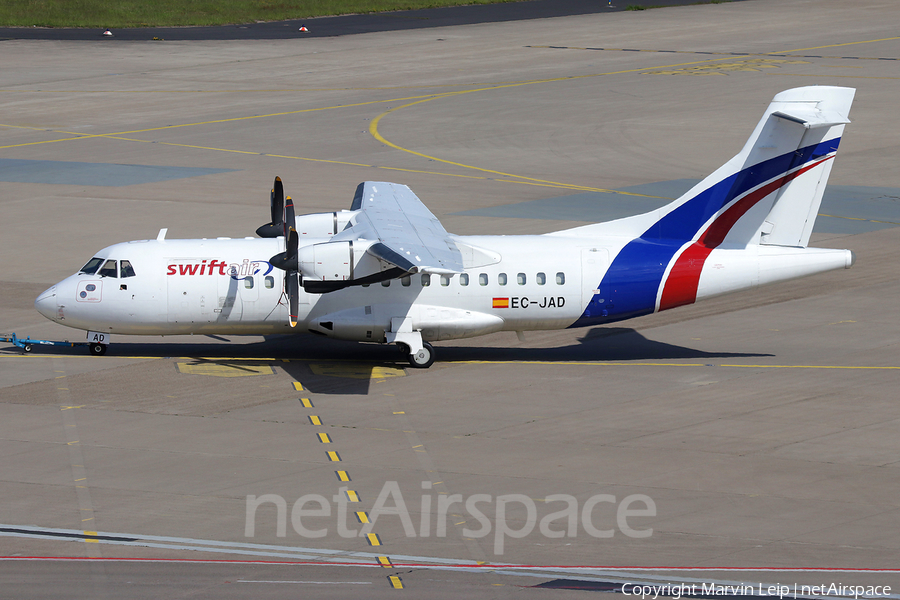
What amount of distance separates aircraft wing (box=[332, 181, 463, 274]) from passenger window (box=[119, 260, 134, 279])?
5866 millimetres

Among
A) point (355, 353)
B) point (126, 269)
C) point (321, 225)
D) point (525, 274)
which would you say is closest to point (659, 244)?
point (525, 274)

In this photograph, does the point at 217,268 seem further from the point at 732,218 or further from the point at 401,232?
the point at 732,218

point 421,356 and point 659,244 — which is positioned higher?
point 659,244

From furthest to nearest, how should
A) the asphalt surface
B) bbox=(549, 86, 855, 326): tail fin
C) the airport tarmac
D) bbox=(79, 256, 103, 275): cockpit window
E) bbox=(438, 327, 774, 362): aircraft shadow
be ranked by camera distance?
the asphalt surface < bbox=(438, 327, 774, 362): aircraft shadow < bbox=(79, 256, 103, 275): cockpit window < bbox=(549, 86, 855, 326): tail fin < the airport tarmac

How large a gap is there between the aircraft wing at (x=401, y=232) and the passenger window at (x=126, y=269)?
5866 mm

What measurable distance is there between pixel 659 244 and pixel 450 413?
8.17 m

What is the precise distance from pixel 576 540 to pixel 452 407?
818 cm

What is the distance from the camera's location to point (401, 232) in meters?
29.9

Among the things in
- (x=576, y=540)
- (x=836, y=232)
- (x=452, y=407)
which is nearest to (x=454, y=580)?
(x=576, y=540)

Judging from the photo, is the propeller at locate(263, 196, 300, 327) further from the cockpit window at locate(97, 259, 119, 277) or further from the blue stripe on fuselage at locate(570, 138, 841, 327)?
the blue stripe on fuselage at locate(570, 138, 841, 327)

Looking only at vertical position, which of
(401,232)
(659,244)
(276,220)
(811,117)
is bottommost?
(659,244)

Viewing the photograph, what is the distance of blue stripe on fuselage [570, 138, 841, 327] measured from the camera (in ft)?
103

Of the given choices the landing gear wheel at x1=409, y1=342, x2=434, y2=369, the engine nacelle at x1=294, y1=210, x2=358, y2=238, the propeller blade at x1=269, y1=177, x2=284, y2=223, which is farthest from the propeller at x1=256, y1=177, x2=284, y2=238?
the landing gear wheel at x1=409, y1=342, x2=434, y2=369

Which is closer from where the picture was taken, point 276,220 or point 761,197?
point 761,197
